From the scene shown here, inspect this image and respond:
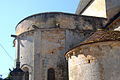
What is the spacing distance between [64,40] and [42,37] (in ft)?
5.80

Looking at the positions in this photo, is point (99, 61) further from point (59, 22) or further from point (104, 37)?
point (59, 22)

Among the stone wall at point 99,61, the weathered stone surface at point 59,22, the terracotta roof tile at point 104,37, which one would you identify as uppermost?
the weathered stone surface at point 59,22

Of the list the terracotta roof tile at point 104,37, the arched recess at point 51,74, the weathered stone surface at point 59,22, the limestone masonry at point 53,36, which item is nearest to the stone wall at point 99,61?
the terracotta roof tile at point 104,37

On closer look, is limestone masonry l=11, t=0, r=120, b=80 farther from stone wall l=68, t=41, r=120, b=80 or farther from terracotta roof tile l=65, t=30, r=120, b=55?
stone wall l=68, t=41, r=120, b=80

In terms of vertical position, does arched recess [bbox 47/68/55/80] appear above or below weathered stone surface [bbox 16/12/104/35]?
below

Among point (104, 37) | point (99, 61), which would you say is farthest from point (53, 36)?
point (99, 61)

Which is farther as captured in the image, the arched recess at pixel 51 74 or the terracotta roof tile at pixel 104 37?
the arched recess at pixel 51 74

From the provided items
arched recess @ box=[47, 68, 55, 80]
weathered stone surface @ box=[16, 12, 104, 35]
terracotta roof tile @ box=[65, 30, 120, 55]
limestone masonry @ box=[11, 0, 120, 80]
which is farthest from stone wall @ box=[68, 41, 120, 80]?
weathered stone surface @ box=[16, 12, 104, 35]

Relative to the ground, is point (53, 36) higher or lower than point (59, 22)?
lower

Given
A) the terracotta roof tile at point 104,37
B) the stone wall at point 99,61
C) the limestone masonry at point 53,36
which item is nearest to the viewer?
the stone wall at point 99,61

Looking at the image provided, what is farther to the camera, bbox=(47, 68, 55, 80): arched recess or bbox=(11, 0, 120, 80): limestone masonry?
bbox=(11, 0, 120, 80): limestone masonry

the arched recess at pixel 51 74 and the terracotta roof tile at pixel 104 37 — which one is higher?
the terracotta roof tile at pixel 104 37

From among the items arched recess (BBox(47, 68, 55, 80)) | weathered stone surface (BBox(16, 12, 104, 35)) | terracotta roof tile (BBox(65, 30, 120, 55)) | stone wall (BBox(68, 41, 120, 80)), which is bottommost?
arched recess (BBox(47, 68, 55, 80))

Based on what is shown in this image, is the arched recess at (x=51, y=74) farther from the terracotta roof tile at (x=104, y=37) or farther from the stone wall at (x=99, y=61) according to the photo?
the terracotta roof tile at (x=104, y=37)
